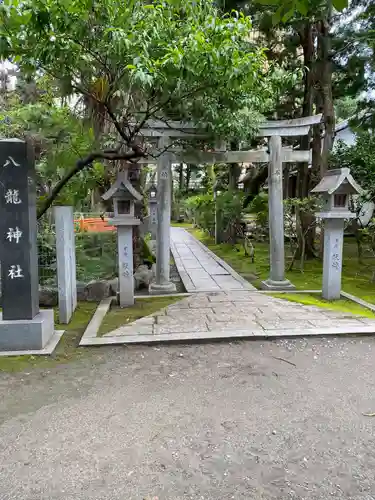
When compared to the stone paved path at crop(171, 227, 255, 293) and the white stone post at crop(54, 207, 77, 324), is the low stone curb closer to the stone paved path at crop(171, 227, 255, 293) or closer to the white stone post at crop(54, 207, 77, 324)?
the white stone post at crop(54, 207, 77, 324)

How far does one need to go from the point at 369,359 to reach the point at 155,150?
536cm

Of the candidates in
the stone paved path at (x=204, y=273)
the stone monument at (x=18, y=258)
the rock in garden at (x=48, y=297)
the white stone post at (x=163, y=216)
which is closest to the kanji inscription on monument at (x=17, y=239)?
the stone monument at (x=18, y=258)

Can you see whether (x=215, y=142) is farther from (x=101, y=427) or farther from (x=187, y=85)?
(x=101, y=427)

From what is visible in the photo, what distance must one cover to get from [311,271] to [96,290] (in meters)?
5.72

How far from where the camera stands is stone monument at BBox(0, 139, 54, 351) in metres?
4.54

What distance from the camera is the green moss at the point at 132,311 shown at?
18.7ft

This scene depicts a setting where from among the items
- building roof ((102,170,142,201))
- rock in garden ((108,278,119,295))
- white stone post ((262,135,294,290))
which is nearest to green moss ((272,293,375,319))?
white stone post ((262,135,294,290))

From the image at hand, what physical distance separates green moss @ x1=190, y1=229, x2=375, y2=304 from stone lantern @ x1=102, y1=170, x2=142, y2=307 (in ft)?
10.6

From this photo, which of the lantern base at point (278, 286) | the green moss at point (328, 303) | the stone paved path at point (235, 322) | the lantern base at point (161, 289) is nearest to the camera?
the stone paved path at point (235, 322)

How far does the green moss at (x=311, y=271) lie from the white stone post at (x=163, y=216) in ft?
7.45

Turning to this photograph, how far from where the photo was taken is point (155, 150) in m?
7.56

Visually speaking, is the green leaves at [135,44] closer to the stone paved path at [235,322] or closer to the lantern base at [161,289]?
the stone paved path at [235,322]

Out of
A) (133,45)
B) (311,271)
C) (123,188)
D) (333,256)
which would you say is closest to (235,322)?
(333,256)

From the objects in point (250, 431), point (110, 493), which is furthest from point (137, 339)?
point (110, 493)
